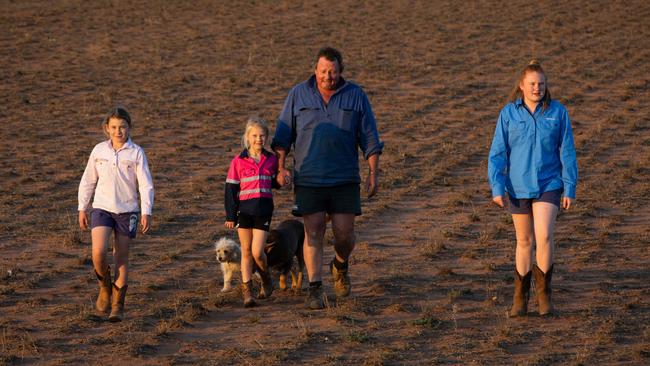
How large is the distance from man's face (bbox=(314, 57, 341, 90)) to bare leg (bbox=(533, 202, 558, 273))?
6.09 ft

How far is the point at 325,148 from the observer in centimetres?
849

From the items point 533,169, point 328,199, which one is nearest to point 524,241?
point 533,169

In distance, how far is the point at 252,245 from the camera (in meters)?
8.88

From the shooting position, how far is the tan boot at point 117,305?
27.5 feet

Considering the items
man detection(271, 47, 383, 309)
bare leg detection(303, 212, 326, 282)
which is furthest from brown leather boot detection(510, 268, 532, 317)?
bare leg detection(303, 212, 326, 282)

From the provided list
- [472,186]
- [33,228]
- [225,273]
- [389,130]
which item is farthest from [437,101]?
[225,273]

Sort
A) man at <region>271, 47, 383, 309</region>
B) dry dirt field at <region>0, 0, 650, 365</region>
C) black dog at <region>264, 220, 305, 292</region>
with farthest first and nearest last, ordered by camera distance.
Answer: black dog at <region>264, 220, 305, 292</region> → man at <region>271, 47, 383, 309</region> → dry dirt field at <region>0, 0, 650, 365</region>

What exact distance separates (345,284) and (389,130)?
9.79 metres

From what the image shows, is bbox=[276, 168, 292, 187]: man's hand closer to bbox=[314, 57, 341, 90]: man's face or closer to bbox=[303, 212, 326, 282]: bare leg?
bbox=[303, 212, 326, 282]: bare leg

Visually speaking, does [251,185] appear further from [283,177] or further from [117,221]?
[117,221]

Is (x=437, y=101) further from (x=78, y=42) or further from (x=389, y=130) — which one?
(x=78, y=42)

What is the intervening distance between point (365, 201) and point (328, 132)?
212 inches

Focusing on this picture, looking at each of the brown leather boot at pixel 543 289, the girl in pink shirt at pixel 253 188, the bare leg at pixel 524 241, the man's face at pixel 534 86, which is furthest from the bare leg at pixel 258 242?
the man's face at pixel 534 86

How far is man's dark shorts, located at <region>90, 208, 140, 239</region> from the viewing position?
8.31 metres
